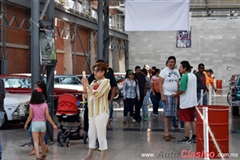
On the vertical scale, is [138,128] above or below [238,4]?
below

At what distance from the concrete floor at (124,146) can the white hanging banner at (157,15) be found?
3.45 meters

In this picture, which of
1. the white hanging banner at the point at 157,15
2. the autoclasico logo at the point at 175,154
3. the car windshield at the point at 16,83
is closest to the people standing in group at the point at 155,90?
the white hanging banner at the point at 157,15

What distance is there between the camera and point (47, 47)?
1179 cm

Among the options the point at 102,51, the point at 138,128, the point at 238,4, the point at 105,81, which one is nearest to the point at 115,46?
the point at 238,4

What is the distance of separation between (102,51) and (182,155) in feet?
28.8

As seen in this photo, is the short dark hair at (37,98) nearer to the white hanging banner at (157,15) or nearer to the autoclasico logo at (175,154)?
the autoclasico logo at (175,154)

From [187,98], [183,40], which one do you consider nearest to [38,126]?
[187,98]

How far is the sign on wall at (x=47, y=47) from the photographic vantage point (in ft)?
Answer: 38.0

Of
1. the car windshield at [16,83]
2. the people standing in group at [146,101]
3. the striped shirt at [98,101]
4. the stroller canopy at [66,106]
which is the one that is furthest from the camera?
the car windshield at [16,83]

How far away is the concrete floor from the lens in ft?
33.2

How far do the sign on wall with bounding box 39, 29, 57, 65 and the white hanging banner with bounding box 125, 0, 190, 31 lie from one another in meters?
4.83

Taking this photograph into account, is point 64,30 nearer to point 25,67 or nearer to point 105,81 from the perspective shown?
point 25,67

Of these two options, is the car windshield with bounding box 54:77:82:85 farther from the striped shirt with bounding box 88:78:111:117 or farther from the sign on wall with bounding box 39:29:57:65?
the striped shirt with bounding box 88:78:111:117

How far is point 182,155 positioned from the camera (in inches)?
394
